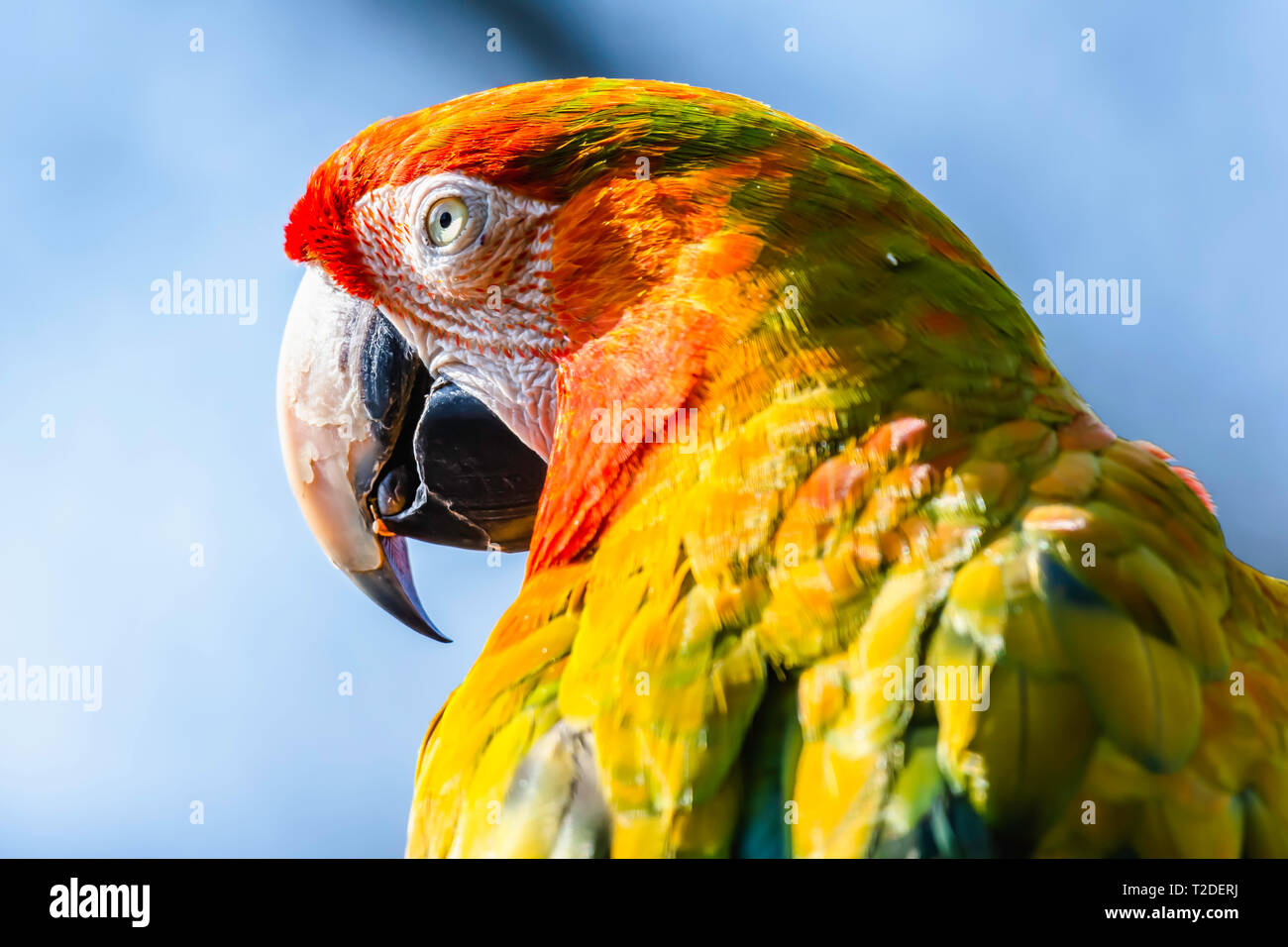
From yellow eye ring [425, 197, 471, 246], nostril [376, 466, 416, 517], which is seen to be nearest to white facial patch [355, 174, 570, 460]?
yellow eye ring [425, 197, 471, 246]

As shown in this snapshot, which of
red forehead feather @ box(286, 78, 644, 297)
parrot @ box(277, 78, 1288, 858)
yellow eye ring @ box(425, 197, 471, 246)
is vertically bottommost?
parrot @ box(277, 78, 1288, 858)

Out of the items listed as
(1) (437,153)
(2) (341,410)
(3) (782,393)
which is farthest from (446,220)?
(3) (782,393)

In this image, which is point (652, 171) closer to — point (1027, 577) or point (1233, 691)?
point (1027, 577)

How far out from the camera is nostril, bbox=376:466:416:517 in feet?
3.70

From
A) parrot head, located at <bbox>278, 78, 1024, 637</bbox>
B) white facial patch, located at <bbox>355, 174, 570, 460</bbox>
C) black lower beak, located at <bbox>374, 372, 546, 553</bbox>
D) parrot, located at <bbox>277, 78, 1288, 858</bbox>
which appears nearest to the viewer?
parrot, located at <bbox>277, 78, 1288, 858</bbox>

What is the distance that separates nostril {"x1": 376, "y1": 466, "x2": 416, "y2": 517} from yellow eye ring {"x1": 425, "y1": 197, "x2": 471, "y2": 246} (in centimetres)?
26

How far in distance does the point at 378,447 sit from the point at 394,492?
0.05 metres

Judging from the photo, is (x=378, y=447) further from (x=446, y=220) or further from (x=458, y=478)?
(x=446, y=220)

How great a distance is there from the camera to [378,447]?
1.12m

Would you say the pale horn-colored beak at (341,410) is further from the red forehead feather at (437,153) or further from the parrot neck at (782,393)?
the parrot neck at (782,393)

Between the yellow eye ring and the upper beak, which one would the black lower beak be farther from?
the yellow eye ring

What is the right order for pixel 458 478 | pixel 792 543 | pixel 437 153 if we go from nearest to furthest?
1. pixel 792 543
2. pixel 437 153
3. pixel 458 478

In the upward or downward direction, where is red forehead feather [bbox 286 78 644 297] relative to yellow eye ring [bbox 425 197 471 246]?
upward

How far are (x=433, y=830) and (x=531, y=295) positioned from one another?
1.57 feet
